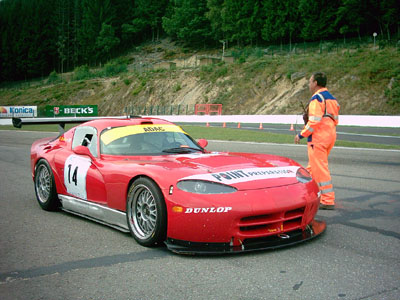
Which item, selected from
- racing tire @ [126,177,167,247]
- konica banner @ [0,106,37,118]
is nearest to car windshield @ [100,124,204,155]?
racing tire @ [126,177,167,247]

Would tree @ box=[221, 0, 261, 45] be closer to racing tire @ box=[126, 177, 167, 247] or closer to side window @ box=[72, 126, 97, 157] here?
side window @ box=[72, 126, 97, 157]

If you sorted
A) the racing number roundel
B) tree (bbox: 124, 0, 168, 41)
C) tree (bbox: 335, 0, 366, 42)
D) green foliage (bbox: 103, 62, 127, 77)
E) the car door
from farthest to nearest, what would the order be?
tree (bbox: 124, 0, 168, 41) < green foliage (bbox: 103, 62, 127, 77) < tree (bbox: 335, 0, 366, 42) < the racing number roundel < the car door

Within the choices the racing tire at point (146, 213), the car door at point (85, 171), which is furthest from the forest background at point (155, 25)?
the racing tire at point (146, 213)

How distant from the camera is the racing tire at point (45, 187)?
596 centimetres

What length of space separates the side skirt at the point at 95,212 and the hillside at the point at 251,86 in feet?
106

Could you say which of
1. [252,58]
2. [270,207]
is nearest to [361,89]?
[252,58]

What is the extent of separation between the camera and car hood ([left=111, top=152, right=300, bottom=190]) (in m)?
4.16

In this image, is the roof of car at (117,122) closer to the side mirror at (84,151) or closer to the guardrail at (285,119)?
the side mirror at (84,151)

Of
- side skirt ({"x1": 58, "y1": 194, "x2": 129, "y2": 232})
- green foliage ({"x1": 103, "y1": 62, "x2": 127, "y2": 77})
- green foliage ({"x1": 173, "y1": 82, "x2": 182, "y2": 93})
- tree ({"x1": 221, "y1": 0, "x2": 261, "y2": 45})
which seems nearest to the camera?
→ side skirt ({"x1": 58, "y1": 194, "x2": 129, "y2": 232})

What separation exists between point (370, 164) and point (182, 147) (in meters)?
6.37

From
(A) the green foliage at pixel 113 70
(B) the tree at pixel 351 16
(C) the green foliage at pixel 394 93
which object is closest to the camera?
(C) the green foliage at pixel 394 93

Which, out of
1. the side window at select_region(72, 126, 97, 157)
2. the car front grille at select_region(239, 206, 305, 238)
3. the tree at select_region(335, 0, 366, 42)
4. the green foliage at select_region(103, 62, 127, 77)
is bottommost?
the car front grille at select_region(239, 206, 305, 238)

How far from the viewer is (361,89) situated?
37250 millimetres

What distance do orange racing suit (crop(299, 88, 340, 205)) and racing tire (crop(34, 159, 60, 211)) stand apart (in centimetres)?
331
